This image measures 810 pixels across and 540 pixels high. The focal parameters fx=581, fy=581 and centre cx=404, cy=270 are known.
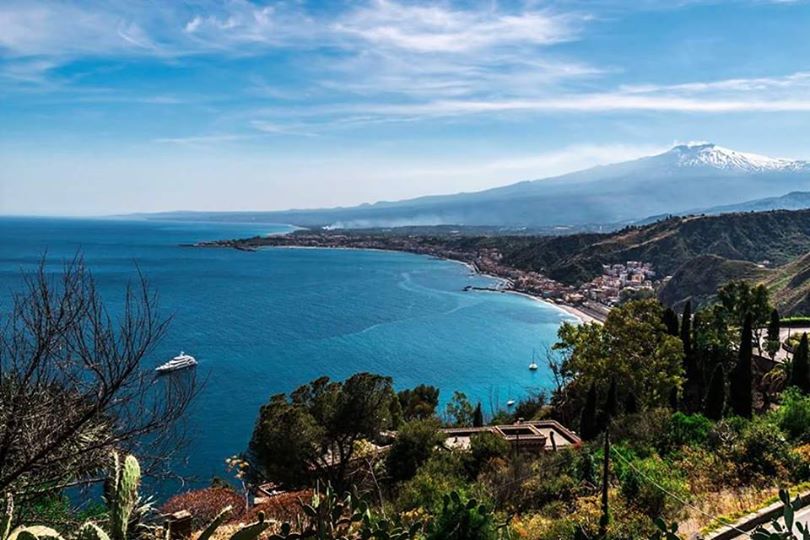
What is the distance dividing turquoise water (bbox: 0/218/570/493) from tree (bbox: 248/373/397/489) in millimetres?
5965

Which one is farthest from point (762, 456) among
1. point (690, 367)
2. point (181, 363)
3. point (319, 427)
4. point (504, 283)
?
point (504, 283)

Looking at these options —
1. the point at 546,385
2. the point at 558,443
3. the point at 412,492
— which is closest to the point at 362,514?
the point at 412,492

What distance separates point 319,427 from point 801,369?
1364 cm

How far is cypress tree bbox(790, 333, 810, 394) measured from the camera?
1633cm

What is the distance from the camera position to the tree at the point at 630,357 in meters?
16.4

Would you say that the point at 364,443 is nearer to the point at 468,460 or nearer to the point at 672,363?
the point at 468,460

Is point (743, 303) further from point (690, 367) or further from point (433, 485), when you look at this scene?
point (433, 485)

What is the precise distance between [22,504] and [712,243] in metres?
81.6

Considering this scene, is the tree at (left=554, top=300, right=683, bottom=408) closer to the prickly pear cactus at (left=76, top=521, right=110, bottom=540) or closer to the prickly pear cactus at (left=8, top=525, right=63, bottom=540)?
the prickly pear cactus at (left=76, top=521, right=110, bottom=540)

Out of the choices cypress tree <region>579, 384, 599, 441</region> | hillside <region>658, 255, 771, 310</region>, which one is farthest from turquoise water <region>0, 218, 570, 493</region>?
cypress tree <region>579, 384, 599, 441</region>

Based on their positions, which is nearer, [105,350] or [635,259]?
[105,350]

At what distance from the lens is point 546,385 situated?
37.6 metres

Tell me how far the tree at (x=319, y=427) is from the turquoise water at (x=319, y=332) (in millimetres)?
5965

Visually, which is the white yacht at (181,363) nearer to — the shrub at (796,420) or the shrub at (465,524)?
the shrub at (796,420)
